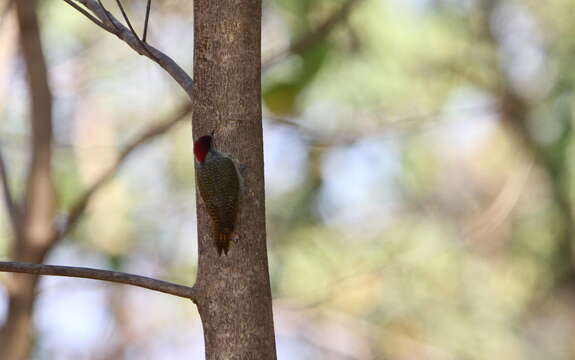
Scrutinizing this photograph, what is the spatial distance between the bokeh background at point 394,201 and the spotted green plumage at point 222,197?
13.7ft

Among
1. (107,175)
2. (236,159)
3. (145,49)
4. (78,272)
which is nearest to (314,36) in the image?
(107,175)

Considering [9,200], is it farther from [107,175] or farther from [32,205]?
[107,175]

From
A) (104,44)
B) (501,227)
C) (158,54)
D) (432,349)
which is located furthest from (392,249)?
(158,54)

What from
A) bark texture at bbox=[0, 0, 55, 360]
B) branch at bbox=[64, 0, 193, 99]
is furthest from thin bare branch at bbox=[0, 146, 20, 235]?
branch at bbox=[64, 0, 193, 99]

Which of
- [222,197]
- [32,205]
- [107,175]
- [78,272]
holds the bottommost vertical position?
[78,272]

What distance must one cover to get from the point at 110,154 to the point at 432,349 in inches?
121

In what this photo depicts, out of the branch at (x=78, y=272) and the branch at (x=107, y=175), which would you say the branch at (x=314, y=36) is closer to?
the branch at (x=107, y=175)

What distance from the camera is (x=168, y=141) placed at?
7.59m

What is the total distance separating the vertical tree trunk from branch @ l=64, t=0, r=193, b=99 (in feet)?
0.16

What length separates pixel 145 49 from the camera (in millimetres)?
1892

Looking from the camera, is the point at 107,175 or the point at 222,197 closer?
the point at 222,197

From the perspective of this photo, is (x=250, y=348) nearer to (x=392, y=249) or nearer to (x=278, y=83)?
(x=278, y=83)

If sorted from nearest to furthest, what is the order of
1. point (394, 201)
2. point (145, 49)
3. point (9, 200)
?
point (145, 49)
point (9, 200)
point (394, 201)

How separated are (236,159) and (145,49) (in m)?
0.34
